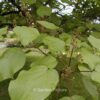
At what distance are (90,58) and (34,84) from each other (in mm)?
249

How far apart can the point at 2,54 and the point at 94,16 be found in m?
1.53

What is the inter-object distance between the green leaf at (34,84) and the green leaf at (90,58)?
14 cm

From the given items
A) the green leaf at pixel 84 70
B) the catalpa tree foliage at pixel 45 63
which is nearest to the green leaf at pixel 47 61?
the catalpa tree foliage at pixel 45 63

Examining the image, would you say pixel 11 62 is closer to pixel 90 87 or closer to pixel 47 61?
pixel 47 61

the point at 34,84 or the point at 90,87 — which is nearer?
the point at 34,84

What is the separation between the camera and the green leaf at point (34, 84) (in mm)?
917

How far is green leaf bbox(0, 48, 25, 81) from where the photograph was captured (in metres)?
1.00

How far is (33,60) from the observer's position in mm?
1135

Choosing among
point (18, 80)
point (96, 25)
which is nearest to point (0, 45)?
point (18, 80)

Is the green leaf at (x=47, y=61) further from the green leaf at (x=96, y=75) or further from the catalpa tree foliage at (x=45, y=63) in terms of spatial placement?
the green leaf at (x=96, y=75)

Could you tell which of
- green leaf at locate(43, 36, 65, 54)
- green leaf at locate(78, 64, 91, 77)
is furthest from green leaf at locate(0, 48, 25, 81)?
green leaf at locate(78, 64, 91, 77)

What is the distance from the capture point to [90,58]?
1075 millimetres

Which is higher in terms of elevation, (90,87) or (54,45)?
(54,45)

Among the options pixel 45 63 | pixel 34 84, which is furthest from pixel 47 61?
pixel 34 84
